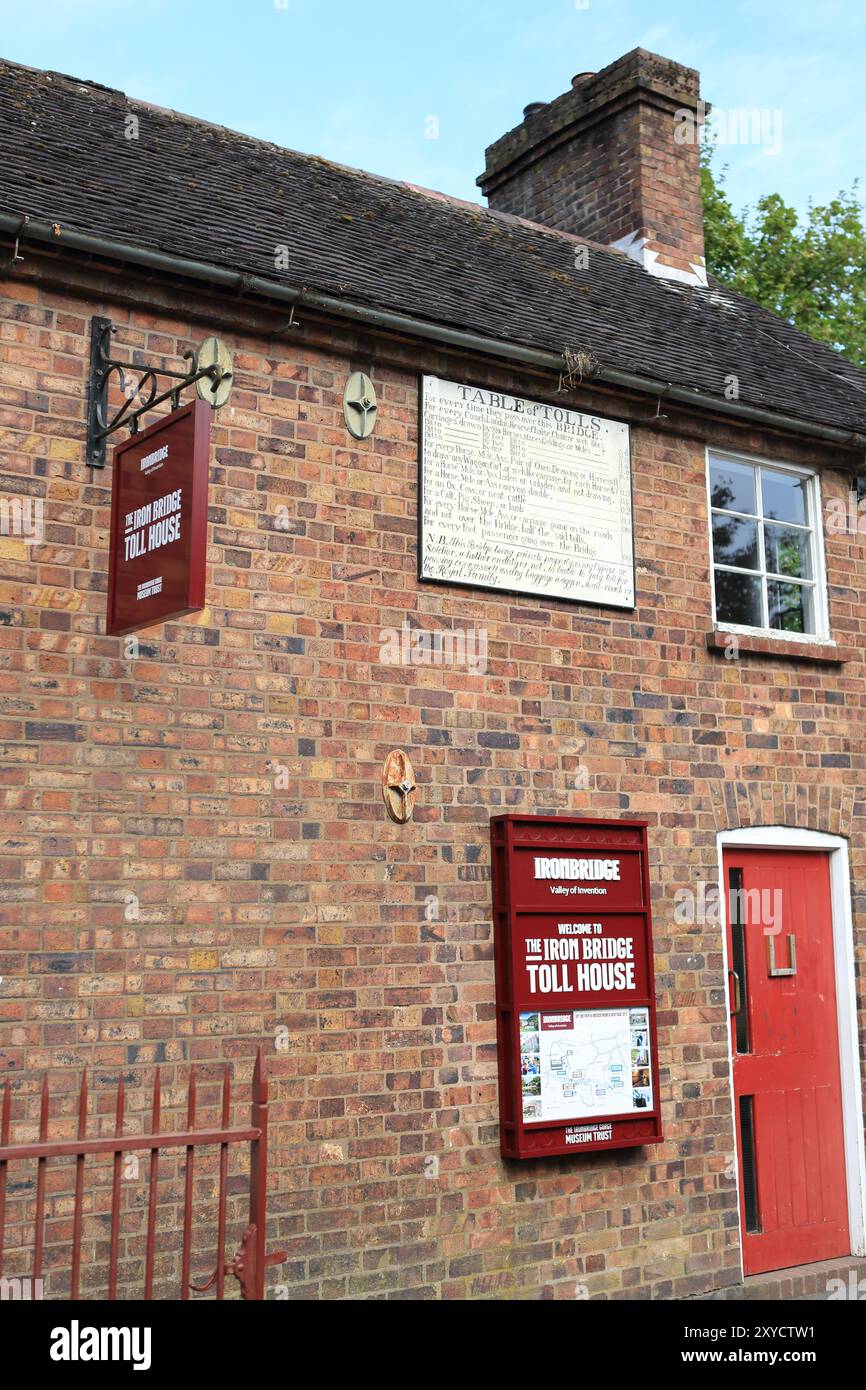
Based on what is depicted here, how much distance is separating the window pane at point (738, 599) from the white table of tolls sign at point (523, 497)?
86 centimetres

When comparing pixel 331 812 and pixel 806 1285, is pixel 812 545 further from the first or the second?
pixel 806 1285

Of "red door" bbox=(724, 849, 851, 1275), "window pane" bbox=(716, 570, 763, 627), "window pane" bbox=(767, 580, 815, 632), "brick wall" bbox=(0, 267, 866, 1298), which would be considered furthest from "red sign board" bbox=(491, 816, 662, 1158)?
"window pane" bbox=(767, 580, 815, 632)

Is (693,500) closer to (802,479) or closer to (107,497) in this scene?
(802,479)

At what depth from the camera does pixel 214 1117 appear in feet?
20.1

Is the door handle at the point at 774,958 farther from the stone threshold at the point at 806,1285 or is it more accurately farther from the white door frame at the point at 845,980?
the stone threshold at the point at 806,1285

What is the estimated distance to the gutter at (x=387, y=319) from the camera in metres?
6.18

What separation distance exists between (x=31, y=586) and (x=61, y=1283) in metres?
2.87

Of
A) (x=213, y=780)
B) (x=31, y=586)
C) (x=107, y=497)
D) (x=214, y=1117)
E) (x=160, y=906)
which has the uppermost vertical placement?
(x=107, y=497)

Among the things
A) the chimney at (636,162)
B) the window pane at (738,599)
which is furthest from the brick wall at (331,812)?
the chimney at (636,162)

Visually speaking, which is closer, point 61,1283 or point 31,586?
point 61,1283

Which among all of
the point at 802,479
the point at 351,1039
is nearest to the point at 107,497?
the point at 351,1039

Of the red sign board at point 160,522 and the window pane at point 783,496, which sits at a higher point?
the window pane at point 783,496

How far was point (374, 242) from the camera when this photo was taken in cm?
852

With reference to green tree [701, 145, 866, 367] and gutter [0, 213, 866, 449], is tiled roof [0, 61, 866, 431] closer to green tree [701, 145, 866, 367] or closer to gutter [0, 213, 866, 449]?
gutter [0, 213, 866, 449]
